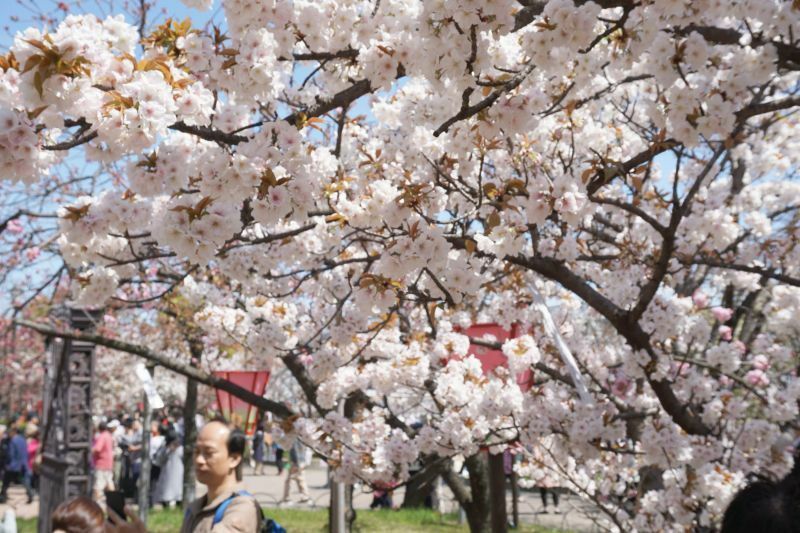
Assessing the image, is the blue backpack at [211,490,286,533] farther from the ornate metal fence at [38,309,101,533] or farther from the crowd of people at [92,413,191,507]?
the crowd of people at [92,413,191,507]

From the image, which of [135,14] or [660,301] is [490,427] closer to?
[660,301]

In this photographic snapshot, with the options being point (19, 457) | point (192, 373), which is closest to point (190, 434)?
point (19, 457)

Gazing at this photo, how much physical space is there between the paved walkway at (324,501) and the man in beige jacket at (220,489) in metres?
5.32

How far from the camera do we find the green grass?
9.91 meters

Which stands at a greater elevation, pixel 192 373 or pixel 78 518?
pixel 192 373

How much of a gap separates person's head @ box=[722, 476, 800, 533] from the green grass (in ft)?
29.0

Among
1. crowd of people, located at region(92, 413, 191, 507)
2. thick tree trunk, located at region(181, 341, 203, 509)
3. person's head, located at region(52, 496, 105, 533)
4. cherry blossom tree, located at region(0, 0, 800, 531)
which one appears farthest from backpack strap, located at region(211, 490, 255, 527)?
thick tree trunk, located at region(181, 341, 203, 509)

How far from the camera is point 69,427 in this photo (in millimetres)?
8031

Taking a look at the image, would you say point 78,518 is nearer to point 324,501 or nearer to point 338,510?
point 338,510

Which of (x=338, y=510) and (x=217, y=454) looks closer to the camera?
(x=217, y=454)

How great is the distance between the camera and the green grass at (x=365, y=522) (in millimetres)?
9906

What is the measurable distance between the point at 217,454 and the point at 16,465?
12.6 metres

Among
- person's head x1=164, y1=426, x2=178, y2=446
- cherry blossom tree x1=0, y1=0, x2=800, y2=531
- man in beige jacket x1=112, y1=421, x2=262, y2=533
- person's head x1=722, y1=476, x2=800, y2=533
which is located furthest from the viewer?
person's head x1=164, y1=426, x2=178, y2=446

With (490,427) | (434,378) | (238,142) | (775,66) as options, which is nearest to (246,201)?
(238,142)
